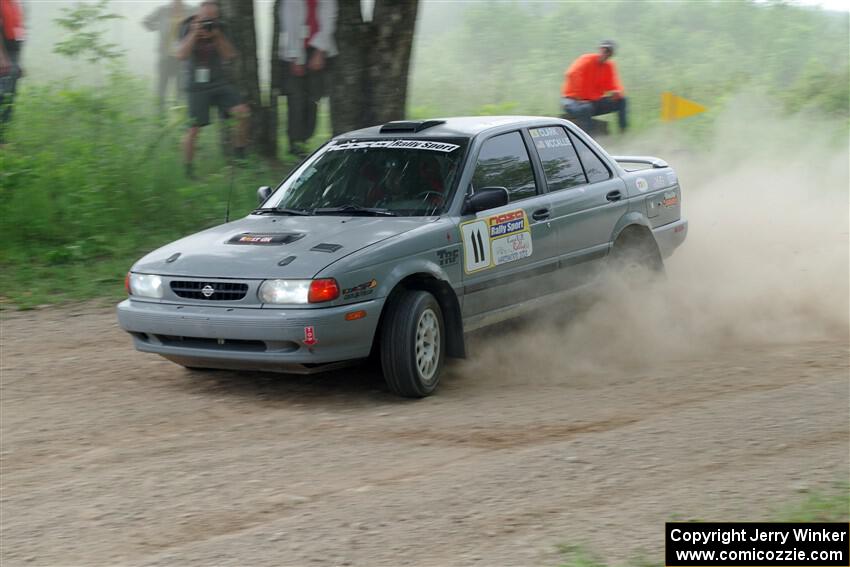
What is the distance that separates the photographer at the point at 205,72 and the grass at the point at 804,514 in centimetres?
929

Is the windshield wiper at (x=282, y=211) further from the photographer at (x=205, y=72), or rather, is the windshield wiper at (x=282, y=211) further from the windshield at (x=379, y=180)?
the photographer at (x=205, y=72)

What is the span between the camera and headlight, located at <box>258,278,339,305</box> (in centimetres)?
646

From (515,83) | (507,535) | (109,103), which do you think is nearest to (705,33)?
(515,83)

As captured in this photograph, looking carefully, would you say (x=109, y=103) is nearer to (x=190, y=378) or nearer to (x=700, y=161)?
(x=190, y=378)

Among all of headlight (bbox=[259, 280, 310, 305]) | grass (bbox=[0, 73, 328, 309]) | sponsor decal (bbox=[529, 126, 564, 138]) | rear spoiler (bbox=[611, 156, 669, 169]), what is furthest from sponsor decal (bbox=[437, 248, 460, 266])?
grass (bbox=[0, 73, 328, 309])

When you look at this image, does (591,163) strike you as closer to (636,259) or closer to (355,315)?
(636,259)

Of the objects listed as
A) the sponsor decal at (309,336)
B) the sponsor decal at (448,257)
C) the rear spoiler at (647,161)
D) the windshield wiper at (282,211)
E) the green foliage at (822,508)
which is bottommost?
the green foliage at (822,508)

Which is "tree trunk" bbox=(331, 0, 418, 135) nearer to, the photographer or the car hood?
the photographer

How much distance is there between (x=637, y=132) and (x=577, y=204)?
33.5 feet

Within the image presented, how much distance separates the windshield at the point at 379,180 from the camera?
7465 millimetres

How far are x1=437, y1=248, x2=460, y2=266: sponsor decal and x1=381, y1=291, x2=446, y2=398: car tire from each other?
0.84ft

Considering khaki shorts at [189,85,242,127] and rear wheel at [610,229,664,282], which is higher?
khaki shorts at [189,85,242,127]

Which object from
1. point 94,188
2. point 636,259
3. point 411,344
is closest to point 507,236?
point 411,344

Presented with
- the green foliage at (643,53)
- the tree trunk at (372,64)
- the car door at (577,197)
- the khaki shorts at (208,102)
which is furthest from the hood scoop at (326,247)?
the green foliage at (643,53)
